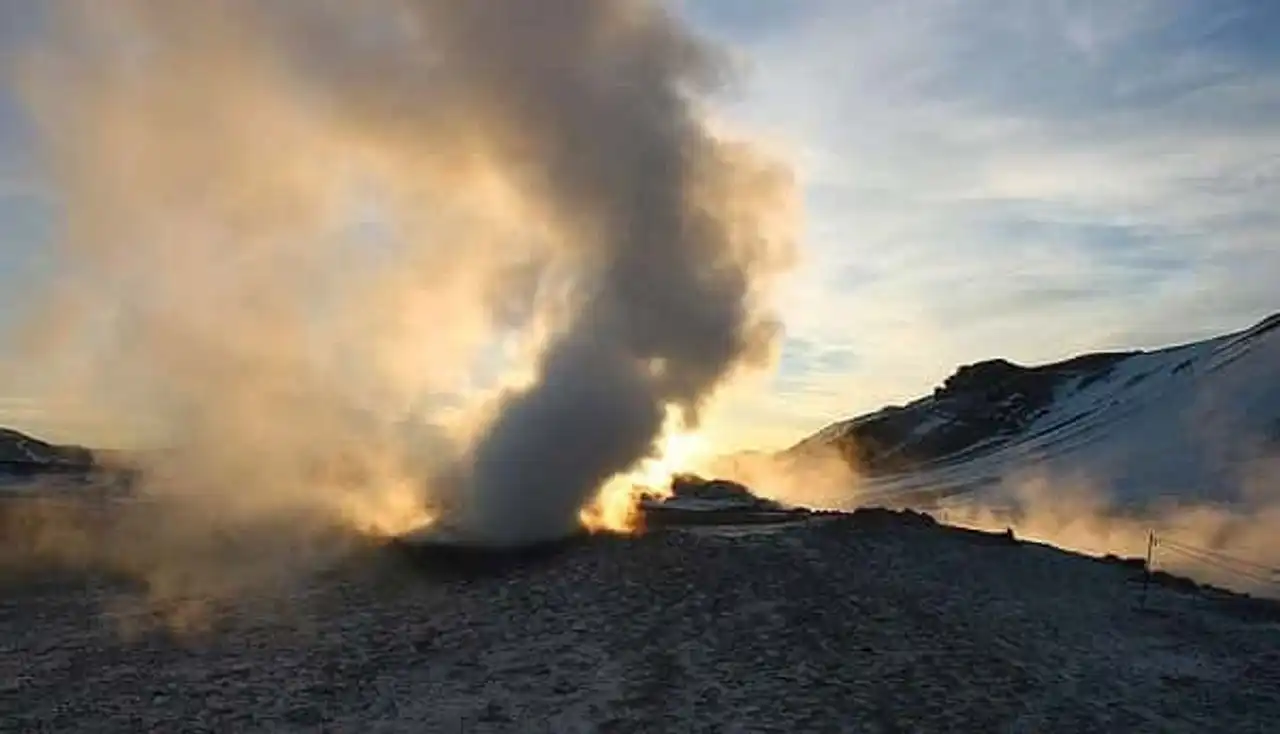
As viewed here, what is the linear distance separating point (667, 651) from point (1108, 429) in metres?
129

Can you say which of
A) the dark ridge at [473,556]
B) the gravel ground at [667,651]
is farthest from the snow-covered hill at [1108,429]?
the dark ridge at [473,556]

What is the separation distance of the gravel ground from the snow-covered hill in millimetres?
75075

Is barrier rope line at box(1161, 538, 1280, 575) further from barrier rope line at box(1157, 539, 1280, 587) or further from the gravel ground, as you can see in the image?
the gravel ground

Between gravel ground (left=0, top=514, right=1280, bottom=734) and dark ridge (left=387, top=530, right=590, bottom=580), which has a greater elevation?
dark ridge (left=387, top=530, right=590, bottom=580)

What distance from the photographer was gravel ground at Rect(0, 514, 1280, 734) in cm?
2109

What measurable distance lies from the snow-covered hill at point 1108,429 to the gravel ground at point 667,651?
75075 mm

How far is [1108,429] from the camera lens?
465 ft

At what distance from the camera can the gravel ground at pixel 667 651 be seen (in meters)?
21.1

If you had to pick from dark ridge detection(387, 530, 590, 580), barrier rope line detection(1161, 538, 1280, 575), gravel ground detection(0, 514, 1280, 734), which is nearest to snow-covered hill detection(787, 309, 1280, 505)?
barrier rope line detection(1161, 538, 1280, 575)

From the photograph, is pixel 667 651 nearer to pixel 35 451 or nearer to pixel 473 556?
pixel 473 556

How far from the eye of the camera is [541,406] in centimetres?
3591

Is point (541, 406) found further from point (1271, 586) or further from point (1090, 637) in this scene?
point (1271, 586)

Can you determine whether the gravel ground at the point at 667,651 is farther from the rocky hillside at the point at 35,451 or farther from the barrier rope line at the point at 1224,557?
the rocky hillside at the point at 35,451

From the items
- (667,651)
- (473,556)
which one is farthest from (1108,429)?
(667,651)
